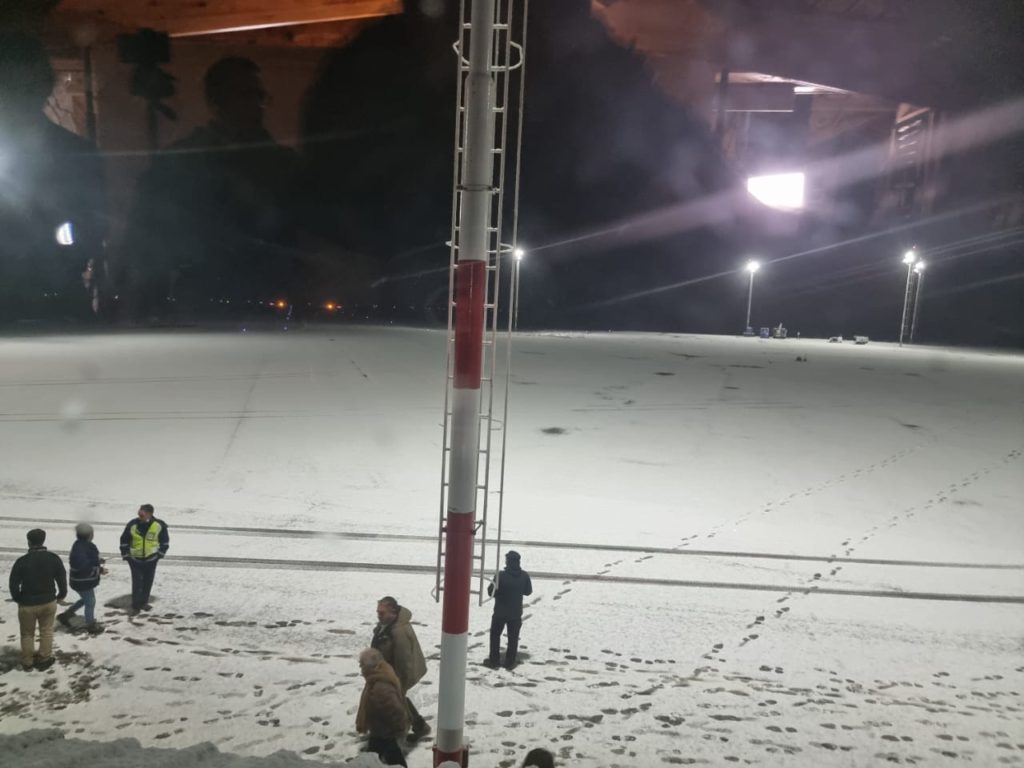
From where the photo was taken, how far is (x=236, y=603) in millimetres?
5918

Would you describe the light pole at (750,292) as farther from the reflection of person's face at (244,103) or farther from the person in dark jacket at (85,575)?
the person in dark jacket at (85,575)

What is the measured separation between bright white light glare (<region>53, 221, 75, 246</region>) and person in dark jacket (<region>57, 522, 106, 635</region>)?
4298 cm

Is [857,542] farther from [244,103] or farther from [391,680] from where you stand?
[244,103]

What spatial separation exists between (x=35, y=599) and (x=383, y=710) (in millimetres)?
2839

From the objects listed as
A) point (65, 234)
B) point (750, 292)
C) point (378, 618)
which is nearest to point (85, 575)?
point (378, 618)

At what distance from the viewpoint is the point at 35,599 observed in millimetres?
4754

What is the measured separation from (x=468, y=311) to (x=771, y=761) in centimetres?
330

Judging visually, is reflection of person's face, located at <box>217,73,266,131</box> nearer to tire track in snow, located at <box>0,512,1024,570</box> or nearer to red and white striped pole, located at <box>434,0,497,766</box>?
tire track in snow, located at <box>0,512,1024,570</box>

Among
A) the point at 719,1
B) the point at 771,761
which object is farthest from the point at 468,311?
the point at 719,1

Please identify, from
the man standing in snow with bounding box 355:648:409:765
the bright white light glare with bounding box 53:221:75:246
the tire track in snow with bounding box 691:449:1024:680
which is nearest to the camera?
the man standing in snow with bounding box 355:648:409:765

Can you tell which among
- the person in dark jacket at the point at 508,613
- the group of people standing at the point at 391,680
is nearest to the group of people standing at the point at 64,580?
the group of people standing at the point at 391,680

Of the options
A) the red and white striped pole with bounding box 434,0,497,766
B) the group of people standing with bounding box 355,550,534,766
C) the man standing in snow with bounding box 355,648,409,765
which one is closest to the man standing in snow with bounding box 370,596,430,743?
the group of people standing with bounding box 355,550,534,766

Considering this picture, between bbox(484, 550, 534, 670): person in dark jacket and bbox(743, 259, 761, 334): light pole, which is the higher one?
bbox(743, 259, 761, 334): light pole

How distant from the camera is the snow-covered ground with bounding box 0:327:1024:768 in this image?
437 centimetres
